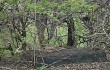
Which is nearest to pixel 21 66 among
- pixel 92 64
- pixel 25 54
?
pixel 25 54

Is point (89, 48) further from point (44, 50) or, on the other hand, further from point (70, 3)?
point (70, 3)

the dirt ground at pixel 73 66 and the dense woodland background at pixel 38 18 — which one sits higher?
the dense woodland background at pixel 38 18

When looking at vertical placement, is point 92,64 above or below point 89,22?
below

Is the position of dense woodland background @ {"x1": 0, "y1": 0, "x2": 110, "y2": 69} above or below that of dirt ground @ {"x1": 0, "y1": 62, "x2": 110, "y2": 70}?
above

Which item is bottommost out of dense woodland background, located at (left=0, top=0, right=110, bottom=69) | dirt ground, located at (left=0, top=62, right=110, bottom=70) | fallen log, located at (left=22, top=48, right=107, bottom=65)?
dirt ground, located at (left=0, top=62, right=110, bottom=70)

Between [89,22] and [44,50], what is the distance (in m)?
1.40

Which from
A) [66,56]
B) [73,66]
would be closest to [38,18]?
[66,56]

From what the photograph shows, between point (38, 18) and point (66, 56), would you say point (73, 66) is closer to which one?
point (66, 56)

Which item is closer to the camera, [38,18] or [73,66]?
[73,66]

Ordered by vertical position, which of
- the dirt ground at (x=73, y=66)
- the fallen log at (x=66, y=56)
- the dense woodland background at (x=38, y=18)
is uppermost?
the dense woodland background at (x=38, y=18)

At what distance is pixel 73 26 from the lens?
9.15 meters

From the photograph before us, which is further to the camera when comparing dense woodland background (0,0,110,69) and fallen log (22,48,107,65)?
fallen log (22,48,107,65)

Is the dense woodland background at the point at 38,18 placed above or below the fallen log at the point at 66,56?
above

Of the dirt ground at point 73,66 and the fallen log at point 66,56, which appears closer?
the dirt ground at point 73,66
